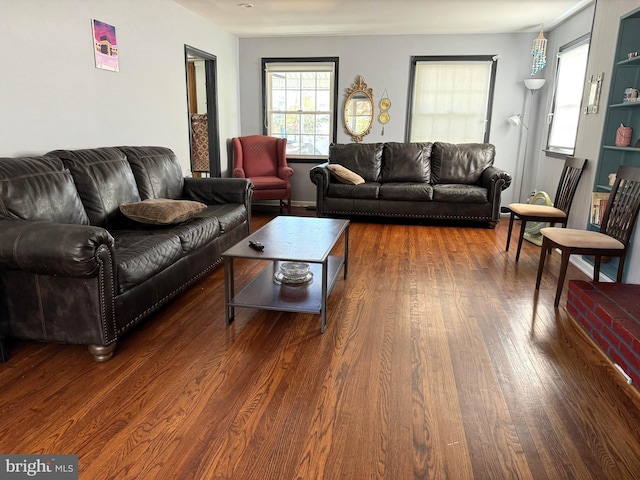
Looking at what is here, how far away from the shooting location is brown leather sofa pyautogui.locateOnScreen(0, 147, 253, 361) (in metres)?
2.01

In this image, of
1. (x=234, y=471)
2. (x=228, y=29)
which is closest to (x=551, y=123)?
(x=228, y=29)

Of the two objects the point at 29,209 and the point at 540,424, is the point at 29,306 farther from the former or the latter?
the point at 540,424

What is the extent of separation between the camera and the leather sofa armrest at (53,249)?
1.96m

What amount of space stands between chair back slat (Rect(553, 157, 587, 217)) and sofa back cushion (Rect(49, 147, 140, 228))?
145 inches

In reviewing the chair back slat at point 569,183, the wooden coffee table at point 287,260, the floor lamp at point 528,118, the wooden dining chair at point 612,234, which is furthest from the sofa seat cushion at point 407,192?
the wooden coffee table at point 287,260

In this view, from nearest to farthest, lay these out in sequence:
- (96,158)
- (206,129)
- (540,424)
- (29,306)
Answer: (540,424) < (29,306) < (96,158) < (206,129)

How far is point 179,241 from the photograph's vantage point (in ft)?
9.27

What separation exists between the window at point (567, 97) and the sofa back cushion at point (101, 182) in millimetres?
4221

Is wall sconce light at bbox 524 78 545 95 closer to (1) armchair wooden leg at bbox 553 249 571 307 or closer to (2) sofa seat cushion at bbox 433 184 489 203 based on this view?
(2) sofa seat cushion at bbox 433 184 489 203

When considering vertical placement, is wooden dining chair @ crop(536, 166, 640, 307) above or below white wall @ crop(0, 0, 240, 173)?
below

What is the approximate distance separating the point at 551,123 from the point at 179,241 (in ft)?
15.6

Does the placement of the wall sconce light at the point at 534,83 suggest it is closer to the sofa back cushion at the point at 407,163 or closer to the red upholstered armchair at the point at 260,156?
the sofa back cushion at the point at 407,163

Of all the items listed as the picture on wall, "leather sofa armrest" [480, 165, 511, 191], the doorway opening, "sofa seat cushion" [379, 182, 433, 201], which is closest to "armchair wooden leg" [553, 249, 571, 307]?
"leather sofa armrest" [480, 165, 511, 191]

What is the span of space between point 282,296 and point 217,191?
1716 millimetres
